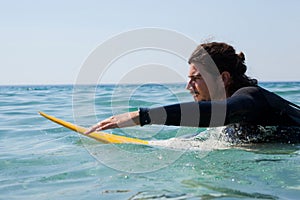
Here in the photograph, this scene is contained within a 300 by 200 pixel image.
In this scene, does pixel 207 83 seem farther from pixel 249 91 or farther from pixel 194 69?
pixel 249 91

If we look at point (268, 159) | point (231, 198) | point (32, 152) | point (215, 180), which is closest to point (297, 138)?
point (268, 159)

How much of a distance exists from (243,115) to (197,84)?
59 centimetres

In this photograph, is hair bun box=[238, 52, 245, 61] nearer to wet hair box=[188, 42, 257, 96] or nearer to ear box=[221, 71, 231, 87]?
wet hair box=[188, 42, 257, 96]

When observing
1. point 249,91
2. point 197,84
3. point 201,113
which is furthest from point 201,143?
point 201,113

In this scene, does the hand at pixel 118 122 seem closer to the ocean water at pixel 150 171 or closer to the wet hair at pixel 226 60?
the ocean water at pixel 150 171

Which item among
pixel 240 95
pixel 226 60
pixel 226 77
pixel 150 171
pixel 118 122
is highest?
pixel 226 60

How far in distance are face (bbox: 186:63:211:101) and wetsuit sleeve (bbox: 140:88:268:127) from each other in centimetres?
48

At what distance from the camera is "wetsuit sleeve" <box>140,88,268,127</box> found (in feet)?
8.84

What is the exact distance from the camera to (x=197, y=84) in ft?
11.8

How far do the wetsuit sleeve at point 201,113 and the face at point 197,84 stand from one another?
48 cm

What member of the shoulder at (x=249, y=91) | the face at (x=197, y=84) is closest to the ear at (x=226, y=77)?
the face at (x=197, y=84)

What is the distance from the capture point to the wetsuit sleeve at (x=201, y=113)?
2693 millimetres

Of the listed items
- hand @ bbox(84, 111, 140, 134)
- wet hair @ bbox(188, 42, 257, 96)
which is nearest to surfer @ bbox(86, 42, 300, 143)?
wet hair @ bbox(188, 42, 257, 96)

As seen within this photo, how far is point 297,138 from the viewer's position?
3.73 m
